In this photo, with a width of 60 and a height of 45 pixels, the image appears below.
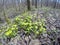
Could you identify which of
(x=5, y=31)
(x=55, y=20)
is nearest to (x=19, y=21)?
(x=5, y=31)

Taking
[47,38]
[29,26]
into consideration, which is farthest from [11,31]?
[47,38]

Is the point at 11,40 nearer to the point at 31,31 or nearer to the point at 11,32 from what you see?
the point at 11,32

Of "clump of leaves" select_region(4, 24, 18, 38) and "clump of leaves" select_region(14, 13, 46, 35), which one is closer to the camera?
"clump of leaves" select_region(4, 24, 18, 38)

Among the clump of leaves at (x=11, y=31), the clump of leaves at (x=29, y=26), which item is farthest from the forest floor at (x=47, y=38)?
the clump of leaves at (x=29, y=26)

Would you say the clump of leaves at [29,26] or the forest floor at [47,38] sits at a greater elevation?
the clump of leaves at [29,26]

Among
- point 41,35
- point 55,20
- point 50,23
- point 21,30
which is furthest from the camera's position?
point 55,20

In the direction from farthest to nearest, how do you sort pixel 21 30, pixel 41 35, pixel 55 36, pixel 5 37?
pixel 55 36 < pixel 41 35 < pixel 21 30 < pixel 5 37

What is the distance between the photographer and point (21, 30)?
754 centimetres

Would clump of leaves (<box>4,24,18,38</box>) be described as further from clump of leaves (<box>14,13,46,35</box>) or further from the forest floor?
clump of leaves (<box>14,13,46,35</box>)

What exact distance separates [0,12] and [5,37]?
402 centimetres

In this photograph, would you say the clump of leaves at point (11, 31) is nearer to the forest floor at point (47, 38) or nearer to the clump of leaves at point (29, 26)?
the forest floor at point (47, 38)

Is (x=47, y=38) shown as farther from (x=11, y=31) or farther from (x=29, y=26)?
(x=11, y=31)

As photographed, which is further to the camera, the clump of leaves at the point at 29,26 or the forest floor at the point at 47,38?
the clump of leaves at the point at 29,26

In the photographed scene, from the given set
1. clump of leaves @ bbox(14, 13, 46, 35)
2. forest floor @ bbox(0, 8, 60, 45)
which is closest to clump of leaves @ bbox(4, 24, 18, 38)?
forest floor @ bbox(0, 8, 60, 45)
